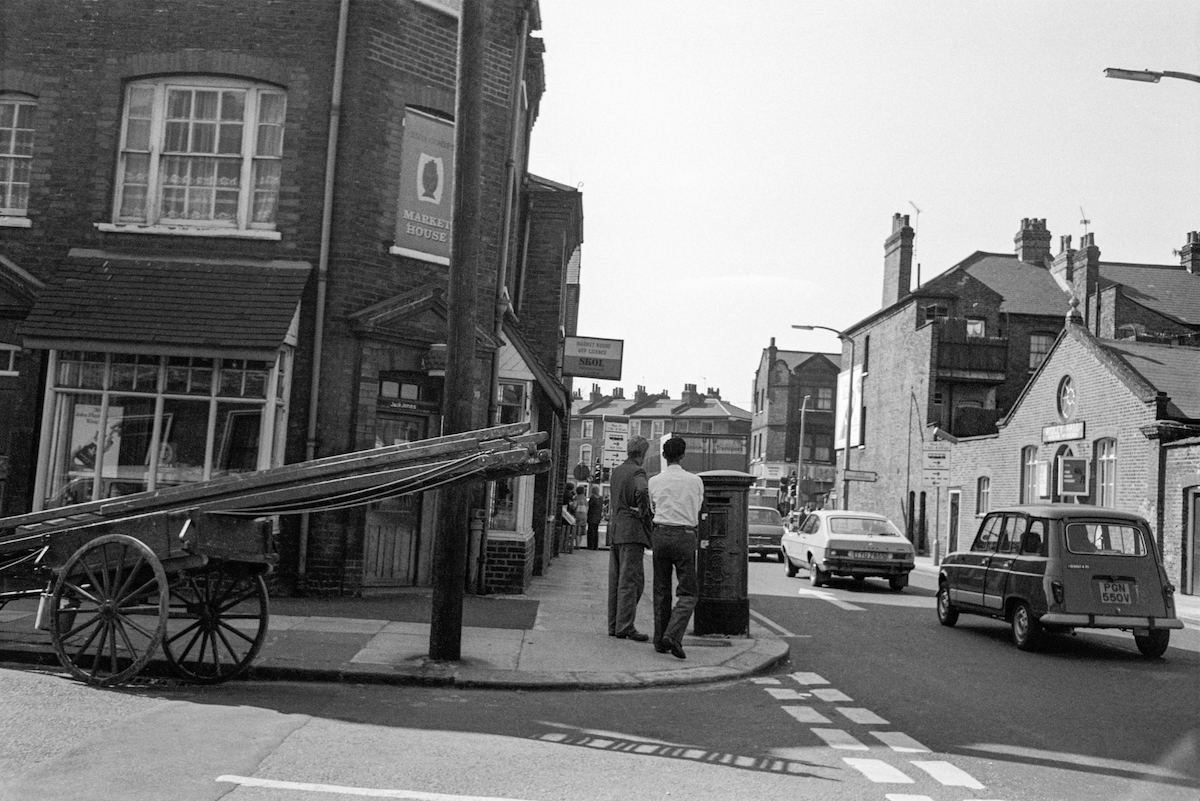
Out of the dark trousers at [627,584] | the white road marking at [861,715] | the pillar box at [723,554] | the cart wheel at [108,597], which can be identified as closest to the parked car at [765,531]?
the pillar box at [723,554]

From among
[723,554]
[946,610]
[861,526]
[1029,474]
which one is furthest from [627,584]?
[1029,474]

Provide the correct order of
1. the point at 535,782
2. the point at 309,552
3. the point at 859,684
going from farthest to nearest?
the point at 309,552, the point at 859,684, the point at 535,782

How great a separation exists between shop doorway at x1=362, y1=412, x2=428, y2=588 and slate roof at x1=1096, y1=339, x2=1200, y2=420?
874 inches

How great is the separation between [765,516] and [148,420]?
21.7 metres

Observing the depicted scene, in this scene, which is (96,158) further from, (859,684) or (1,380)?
(859,684)

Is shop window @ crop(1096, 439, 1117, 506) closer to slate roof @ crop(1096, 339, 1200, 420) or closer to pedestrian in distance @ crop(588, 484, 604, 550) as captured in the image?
slate roof @ crop(1096, 339, 1200, 420)

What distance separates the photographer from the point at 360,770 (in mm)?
5660

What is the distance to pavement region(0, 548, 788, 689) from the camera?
330 inches

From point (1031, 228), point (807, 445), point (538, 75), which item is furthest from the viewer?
point (807, 445)

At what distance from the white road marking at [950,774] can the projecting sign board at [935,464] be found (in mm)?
34243


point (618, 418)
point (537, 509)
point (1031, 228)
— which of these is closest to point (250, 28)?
point (537, 509)

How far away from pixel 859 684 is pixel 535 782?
15.2 ft

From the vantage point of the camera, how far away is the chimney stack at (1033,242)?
180 ft

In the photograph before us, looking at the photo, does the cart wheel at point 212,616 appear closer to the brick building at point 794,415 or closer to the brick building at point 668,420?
the brick building at point 794,415
